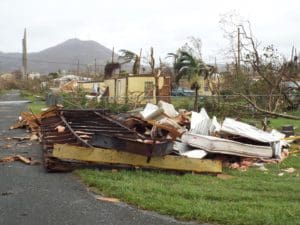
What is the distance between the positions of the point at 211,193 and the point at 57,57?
375 feet

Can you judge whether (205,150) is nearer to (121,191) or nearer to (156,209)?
(121,191)

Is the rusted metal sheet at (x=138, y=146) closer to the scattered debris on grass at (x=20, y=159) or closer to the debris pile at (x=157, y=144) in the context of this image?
the debris pile at (x=157, y=144)

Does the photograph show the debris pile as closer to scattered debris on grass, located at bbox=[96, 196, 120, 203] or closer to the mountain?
scattered debris on grass, located at bbox=[96, 196, 120, 203]

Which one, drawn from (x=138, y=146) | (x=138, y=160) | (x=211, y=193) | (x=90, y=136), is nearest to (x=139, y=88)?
(x=90, y=136)

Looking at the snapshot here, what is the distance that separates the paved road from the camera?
577cm

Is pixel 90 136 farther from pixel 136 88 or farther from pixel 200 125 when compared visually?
pixel 136 88

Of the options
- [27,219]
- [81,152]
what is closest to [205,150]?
[81,152]

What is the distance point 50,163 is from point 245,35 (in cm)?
1849

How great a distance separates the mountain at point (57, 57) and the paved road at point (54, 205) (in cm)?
10077

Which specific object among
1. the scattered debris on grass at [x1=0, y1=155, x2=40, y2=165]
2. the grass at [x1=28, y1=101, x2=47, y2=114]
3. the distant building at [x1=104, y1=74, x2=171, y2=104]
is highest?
the distant building at [x1=104, y1=74, x2=171, y2=104]

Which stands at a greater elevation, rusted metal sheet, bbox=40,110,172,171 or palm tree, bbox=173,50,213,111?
palm tree, bbox=173,50,213,111

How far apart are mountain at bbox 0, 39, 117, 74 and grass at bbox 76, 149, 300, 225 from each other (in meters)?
101

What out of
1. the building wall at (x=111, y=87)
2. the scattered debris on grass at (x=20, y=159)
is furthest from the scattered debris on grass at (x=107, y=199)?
the building wall at (x=111, y=87)

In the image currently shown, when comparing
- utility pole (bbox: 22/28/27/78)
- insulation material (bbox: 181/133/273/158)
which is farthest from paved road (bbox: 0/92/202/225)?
utility pole (bbox: 22/28/27/78)
